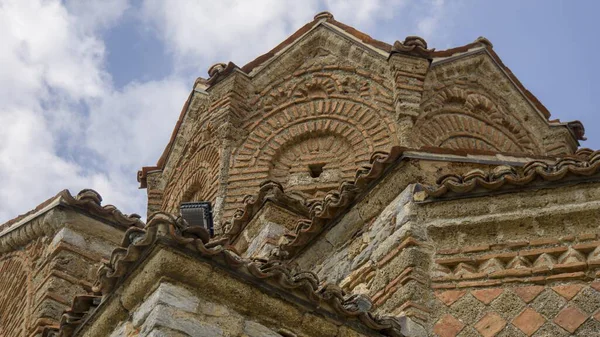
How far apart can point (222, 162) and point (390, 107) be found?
2.10m

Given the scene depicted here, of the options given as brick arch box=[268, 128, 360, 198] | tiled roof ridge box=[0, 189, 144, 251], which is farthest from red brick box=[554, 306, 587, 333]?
brick arch box=[268, 128, 360, 198]

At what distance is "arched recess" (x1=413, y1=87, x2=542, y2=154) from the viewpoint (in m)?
11.1

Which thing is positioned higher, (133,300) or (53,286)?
(53,286)

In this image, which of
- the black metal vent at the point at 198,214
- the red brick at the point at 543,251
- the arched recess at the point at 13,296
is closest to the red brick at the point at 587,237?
the red brick at the point at 543,251

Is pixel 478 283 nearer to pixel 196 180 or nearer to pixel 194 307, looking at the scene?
pixel 194 307

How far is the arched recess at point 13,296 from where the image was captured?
8.50m

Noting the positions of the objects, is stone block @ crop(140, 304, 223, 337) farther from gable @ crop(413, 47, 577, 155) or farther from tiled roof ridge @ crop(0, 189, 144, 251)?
gable @ crop(413, 47, 577, 155)

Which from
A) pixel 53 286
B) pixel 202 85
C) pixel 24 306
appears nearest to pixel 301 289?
pixel 53 286

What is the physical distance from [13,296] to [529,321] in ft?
17.4

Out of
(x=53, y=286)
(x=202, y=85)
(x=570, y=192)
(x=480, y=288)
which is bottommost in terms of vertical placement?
(x=480, y=288)

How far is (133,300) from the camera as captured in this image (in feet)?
16.7

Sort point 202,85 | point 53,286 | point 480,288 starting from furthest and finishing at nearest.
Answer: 1. point 202,85
2. point 53,286
3. point 480,288

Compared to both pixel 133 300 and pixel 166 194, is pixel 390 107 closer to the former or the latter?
pixel 166 194

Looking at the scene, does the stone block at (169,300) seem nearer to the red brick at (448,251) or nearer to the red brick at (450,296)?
the red brick at (450,296)
